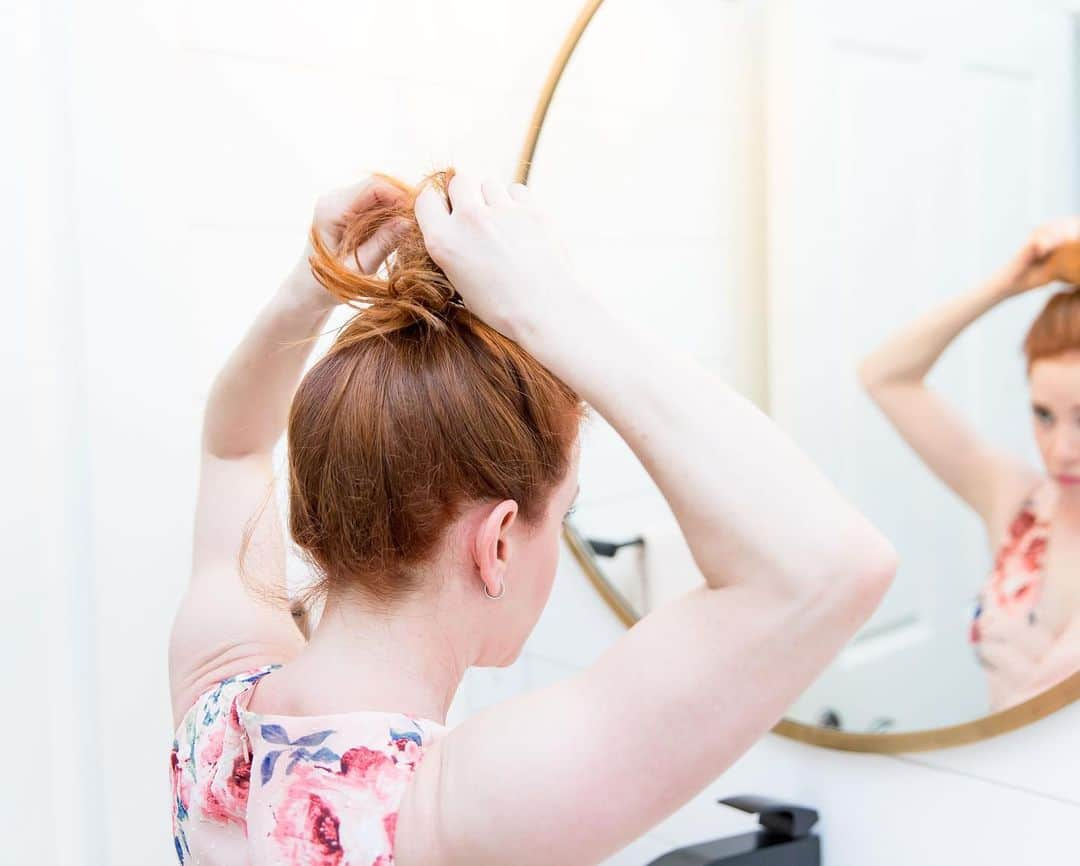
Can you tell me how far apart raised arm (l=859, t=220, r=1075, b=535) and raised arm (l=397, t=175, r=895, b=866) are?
0.31m

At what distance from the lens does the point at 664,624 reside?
1.90ft

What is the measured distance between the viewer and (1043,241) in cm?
79

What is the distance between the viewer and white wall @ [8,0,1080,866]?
1.13 m

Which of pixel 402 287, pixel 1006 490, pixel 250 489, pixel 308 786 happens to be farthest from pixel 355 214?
pixel 1006 490

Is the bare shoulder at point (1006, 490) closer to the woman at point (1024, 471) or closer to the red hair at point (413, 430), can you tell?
the woman at point (1024, 471)

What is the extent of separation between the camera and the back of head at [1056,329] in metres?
0.77

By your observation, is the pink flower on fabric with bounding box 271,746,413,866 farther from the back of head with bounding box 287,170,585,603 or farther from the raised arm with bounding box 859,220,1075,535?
the raised arm with bounding box 859,220,1075,535

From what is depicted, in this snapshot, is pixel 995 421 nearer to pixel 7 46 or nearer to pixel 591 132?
pixel 591 132

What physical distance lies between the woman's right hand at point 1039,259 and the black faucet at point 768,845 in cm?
49

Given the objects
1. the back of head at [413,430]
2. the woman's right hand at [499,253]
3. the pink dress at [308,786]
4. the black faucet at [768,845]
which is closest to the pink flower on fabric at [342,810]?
the pink dress at [308,786]

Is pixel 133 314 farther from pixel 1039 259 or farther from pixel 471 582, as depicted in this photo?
pixel 1039 259

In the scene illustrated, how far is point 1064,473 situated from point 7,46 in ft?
3.36

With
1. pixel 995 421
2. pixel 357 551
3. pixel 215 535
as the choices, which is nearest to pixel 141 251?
pixel 215 535

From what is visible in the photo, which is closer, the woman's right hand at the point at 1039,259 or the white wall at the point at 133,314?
the woman's right hand at the point at 1039,259
